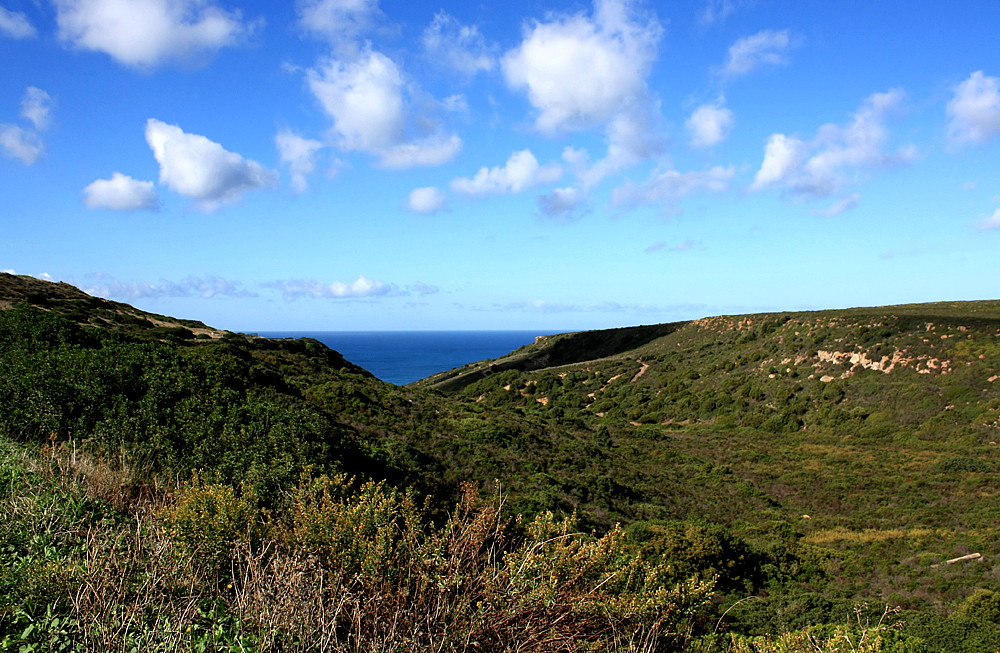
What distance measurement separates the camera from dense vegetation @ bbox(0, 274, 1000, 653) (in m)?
4.28

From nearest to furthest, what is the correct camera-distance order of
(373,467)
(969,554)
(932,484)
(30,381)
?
1. (30,381)
2. (373,467)
3. (969,554)
4. (932,484)

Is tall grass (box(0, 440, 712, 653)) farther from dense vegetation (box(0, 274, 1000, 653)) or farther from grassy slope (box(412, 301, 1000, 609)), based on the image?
grassy slope (box(412, 301, 1000, 609))

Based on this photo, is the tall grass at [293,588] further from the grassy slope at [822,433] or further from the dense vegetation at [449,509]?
the grassy slope at [822,433]

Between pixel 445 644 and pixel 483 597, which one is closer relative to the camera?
pixel 445 644

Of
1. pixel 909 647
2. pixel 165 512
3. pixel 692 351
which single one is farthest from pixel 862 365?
pixel 165 512

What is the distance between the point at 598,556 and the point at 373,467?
833cm

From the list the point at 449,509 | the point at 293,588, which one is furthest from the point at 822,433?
the point at 293,588

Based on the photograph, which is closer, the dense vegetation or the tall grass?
the tall grass

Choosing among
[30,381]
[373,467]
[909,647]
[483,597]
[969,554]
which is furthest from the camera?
[969,554]

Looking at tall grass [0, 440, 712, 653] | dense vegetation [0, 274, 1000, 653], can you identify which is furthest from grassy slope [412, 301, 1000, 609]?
tall grass [0, 440, 712, 653]

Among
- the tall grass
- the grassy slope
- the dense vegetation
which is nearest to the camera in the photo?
the tall grass

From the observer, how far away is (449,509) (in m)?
11.8

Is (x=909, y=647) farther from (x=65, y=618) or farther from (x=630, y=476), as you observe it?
(x=630, y=476)

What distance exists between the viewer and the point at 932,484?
70.5 feet
